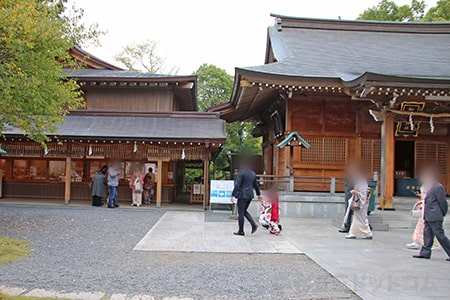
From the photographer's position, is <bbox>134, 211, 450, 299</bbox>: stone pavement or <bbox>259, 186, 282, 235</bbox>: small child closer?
<bbox>134, 211, 450, 299</bbox>: stone pavement

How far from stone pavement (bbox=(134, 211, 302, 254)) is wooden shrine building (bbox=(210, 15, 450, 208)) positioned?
496 centimetres

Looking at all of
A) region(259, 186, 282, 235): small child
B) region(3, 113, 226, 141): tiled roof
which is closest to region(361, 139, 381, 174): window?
region(3, 113, 226, 141): tiled roof

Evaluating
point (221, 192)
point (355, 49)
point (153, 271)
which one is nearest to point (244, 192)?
point (153, 271)

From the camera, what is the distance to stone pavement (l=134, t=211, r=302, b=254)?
324 inches

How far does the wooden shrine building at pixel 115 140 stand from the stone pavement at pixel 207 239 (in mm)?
3774

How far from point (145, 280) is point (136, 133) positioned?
34.0ft

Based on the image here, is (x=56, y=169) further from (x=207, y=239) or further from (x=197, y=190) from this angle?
(x=207, y=239)

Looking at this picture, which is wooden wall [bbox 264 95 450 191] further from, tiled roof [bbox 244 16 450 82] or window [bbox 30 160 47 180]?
window [bbox 30 160 47 180]

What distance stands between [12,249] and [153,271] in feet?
10.4

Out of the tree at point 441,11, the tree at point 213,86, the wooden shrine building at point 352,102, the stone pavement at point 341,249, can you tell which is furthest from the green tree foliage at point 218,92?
the stone pavement at point 341,249

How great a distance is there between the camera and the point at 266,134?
21.8 meters

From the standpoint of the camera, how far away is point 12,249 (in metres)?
7.62

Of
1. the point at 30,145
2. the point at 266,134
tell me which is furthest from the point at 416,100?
the point at 30,145

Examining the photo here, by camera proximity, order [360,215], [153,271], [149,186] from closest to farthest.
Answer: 1. [153,271]
2. [360,215]
3. [149,186]
